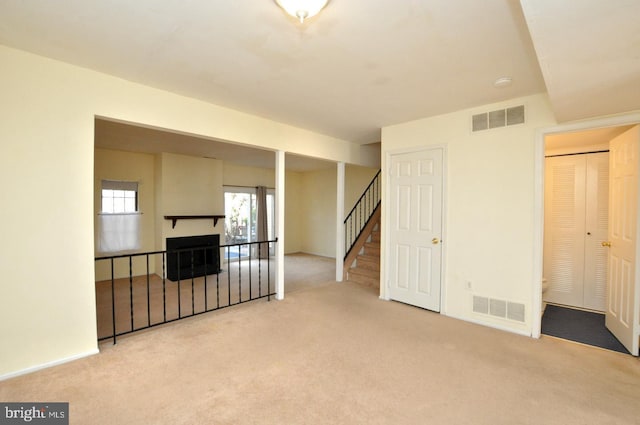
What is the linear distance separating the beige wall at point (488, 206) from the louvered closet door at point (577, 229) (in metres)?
1.51

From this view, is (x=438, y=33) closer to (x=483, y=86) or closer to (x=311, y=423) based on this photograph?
(x=483, y=86)

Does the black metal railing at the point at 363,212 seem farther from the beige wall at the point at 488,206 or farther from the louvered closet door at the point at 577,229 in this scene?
the louvered closet door at the point at 577,229

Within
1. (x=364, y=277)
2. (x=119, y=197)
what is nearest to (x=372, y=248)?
(x=364, y=277)

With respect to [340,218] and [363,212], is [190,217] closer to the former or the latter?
[340,218]

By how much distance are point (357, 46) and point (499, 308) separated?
3143 mm

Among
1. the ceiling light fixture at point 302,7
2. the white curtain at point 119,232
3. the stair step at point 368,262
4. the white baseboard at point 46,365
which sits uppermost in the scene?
the ceiling light fixture at point 302,7

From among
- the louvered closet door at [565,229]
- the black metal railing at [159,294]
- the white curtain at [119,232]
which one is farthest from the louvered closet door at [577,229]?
the white curtain at [119,232]

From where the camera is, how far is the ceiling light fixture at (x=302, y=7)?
1.59 m

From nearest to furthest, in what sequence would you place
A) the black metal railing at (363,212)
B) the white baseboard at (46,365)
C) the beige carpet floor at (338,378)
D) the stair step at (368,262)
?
the beige carpet floor at (338,378)
the white baseboard at (46,365)
the stair step at (368,262)
the black metal railing at (363,212)

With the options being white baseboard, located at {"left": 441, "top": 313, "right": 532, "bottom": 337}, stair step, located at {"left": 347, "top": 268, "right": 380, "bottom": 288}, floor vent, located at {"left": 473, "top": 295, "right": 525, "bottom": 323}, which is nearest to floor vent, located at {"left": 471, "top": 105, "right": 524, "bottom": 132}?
floor vent, located at {"left": 473, "top": 295, "right": 525, "bottom": 323}

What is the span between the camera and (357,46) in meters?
2.14

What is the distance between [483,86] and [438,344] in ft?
8.44

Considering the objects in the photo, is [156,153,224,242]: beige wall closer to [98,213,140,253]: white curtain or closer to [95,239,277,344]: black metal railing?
[98,213,140,253]: white curtain

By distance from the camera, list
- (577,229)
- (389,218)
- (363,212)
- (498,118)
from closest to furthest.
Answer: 1. (498,118)
2. (577,229)
3. (389,218)
4. (363,212)
